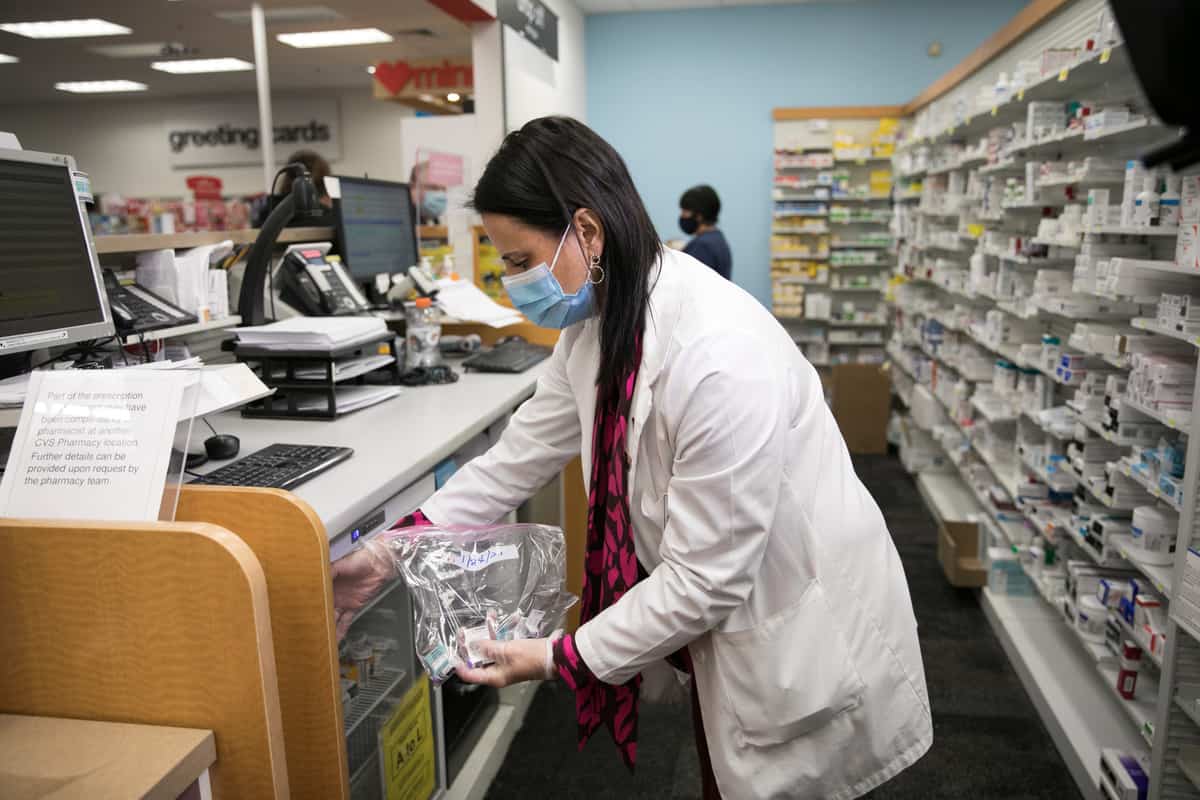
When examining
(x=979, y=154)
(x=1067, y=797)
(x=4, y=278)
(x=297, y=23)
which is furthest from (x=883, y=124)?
(x=4, y=278)

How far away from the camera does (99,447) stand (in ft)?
4.09

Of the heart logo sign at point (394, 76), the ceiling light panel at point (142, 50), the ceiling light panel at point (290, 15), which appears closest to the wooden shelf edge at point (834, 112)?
the heart logo sign at point (394, 76)

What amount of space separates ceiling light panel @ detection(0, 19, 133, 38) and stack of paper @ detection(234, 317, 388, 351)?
634cm

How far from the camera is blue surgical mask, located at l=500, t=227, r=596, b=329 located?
1323mm

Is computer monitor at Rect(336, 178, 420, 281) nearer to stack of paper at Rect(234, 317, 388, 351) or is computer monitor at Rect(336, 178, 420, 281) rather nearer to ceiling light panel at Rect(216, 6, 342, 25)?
stack of paper at Rect(234, 317, 388, 351)

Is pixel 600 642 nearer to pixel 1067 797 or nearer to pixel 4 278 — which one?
pixel 4 278

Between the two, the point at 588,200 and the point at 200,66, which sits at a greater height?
the point at 200,66

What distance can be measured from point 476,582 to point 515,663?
0.71ft

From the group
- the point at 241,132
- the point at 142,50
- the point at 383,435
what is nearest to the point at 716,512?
the point at 383,435

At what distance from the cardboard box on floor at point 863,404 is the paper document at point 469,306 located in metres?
3.58

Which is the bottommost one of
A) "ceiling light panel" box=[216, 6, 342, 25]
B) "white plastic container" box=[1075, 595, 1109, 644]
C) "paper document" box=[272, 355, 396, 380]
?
"white plastic container" box=[1075, 595, 1109, 644]

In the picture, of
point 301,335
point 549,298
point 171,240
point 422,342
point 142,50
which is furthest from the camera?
point 142,50

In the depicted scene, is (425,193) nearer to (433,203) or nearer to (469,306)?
(433,203)

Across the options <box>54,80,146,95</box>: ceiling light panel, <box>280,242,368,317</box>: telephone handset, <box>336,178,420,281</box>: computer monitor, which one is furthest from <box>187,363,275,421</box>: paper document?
<box>54,80,146,95</box>: ceiling light panel
